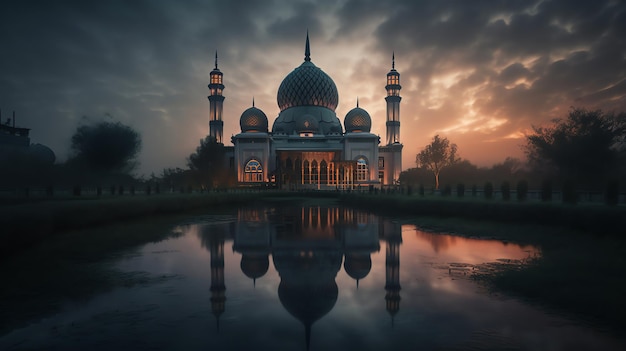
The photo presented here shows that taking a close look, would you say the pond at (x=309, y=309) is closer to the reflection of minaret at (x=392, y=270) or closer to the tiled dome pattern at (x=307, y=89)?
the reflection of minaret at (x=392, y=270)

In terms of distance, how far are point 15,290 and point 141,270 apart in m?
1.83

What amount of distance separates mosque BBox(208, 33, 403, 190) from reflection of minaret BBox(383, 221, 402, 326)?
35497 mm

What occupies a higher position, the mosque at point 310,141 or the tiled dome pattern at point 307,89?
the tiled dome pattern at point 307,89

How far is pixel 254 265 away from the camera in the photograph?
7.28 meters

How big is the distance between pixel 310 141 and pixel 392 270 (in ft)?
164

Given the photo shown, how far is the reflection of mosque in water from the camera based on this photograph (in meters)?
5.04

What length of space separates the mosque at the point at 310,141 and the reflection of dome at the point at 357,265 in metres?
38.9

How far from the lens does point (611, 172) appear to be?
2073cm

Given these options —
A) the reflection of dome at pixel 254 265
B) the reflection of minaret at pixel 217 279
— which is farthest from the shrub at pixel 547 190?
the reflection of minaret at pixel 217 279

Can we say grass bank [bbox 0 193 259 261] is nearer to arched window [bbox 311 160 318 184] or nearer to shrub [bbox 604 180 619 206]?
shrub [bbox 604 180 619 206]

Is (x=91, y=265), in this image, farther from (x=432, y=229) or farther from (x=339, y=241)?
(x=432, y=229)

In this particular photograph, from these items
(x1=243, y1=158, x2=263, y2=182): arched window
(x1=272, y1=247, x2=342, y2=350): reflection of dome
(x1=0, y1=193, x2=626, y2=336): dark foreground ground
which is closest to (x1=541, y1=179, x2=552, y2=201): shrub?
(x1=0, y1=193, x2=626, y2=336): dark foreground ground

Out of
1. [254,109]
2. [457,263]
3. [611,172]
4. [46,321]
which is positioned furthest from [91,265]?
[254,109]

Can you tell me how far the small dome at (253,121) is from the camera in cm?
5759
